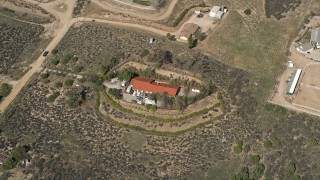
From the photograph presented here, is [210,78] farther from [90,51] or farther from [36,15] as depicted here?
[36,15]

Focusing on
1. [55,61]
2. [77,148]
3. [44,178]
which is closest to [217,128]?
[77,148]

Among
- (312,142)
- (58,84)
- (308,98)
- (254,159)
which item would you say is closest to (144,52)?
(58,84)

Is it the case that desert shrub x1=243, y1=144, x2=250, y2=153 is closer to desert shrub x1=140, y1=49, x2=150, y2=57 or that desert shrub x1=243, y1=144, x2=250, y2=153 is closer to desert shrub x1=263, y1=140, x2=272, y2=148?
desert shrub x1=263, y1=140, x2=272, y2=148

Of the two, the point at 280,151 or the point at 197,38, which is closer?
the point at 280,151

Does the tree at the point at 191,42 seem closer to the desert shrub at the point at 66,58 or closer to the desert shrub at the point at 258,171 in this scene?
the desert shrub at the point at 66,58

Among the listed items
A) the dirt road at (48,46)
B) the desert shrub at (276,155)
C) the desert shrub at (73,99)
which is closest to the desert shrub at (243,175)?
the desert shrub at (276,155)

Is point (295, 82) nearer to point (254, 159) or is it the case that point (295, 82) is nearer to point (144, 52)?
point (254, 159)
